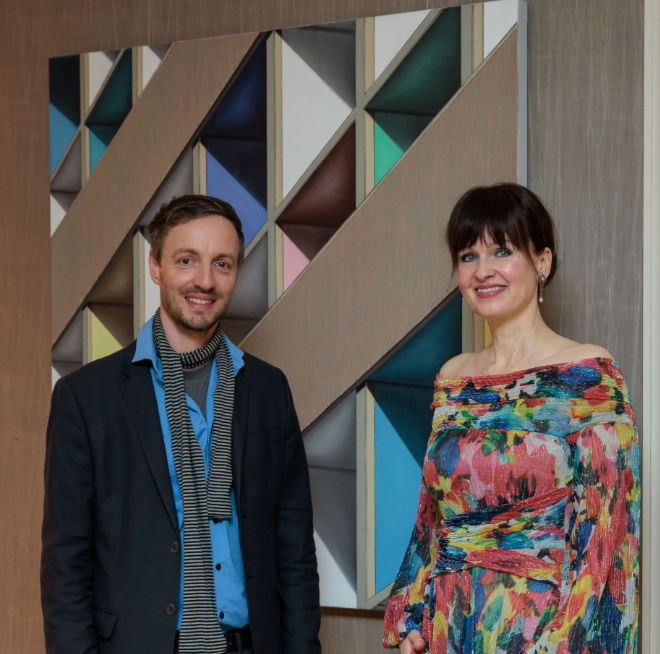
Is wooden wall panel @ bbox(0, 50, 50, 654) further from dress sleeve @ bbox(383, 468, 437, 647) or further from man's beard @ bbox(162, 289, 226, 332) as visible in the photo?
dress sleeve @ bbox(383, 468, 437, 647)

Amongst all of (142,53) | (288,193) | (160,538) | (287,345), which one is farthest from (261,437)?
(142,53)

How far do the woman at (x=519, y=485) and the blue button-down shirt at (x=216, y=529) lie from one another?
33 centimetres

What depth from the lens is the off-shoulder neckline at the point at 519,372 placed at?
5.65 feet

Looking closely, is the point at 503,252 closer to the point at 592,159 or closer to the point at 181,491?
the point at 592,159

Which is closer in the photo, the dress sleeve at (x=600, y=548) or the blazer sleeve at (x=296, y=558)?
the dress sleeve at (x=600, y=548)

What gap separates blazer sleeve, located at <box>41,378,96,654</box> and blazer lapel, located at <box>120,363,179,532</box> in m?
0.11

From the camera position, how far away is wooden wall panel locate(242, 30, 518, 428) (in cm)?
222

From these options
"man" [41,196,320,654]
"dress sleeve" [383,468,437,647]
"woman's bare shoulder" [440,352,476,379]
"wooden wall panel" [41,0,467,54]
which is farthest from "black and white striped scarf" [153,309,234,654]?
"wooden wall panel" [41,0,467,54]

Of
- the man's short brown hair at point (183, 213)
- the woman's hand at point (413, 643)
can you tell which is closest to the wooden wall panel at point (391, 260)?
the man's short brown hair at point (183, 213)

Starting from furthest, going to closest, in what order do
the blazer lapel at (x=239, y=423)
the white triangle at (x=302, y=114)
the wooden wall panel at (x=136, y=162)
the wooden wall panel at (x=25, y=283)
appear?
1. the wooden wall panel at (x=25, y=283)
2. the wooden wall panel at (x=136, y=162)
3. the white triangle at (x=302, y=114)
4. the blazer lapel at (x=239, y=423)

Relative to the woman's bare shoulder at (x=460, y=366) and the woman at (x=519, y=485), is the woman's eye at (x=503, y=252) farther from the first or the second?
the woman's bare shoulder at (x=460, y=366)

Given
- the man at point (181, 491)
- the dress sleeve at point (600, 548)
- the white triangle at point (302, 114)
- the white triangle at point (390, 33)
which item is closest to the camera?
the dress sleeve at point (600, 548)

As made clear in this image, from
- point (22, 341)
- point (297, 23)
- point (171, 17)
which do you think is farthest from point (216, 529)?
point (171, 17)

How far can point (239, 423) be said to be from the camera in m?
1.99
